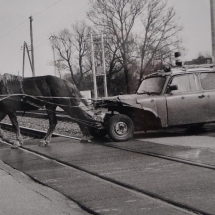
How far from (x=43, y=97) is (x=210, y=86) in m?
4.49

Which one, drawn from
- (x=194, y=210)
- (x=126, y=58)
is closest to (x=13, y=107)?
(x=194, y=210)

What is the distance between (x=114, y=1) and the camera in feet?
181

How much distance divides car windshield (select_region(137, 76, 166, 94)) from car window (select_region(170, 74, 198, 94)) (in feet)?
1.09

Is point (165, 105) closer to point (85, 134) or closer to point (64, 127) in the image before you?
point (85, 134)

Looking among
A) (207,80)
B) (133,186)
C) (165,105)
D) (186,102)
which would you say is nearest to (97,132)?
(165,105)

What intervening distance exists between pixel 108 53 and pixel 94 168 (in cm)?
4847

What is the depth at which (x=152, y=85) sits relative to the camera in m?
13.2

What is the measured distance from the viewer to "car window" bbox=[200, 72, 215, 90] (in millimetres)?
13075

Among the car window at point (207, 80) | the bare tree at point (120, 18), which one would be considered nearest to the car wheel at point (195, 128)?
the car window at point (207, 80)

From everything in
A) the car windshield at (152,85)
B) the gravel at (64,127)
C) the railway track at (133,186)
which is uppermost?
the car windshield at (152,85)

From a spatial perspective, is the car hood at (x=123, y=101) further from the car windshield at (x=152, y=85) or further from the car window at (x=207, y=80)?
the car window at (x=207, y=80)

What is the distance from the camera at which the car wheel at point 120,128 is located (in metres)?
12.2

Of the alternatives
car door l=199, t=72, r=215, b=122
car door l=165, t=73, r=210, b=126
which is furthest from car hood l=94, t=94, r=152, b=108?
car door l=199, t=72, r=215, b=122

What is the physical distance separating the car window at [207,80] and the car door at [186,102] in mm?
196
